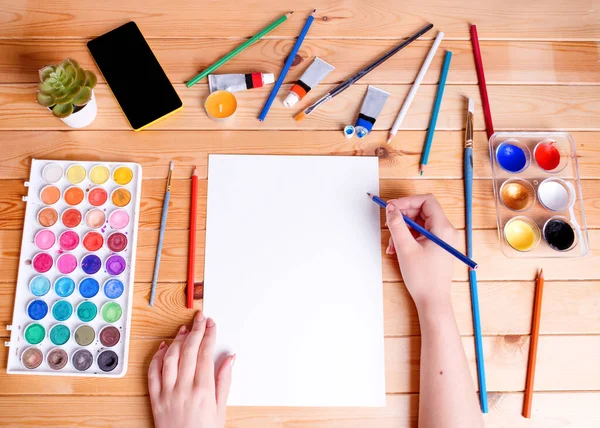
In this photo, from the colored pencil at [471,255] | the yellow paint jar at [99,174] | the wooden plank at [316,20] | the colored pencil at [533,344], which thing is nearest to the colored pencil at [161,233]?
the yellow paint jar at [99,174]

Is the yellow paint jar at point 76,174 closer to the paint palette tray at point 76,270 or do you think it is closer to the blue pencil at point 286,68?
the paint palette tray at point 76,270

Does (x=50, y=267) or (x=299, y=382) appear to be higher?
(x=50, y=267)

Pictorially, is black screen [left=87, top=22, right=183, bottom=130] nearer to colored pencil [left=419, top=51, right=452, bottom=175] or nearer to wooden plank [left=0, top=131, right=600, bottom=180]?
wooden plank [left=0, top=131, right=600, bottom=180]

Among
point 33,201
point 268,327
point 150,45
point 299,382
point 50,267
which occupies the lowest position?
point 299,382

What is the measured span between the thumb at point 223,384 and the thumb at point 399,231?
1.39 ft

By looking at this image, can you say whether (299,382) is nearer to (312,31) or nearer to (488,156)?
(488,156)

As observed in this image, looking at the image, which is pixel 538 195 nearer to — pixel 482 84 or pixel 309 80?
pixel 482 84

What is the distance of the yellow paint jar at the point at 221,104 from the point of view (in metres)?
0.97

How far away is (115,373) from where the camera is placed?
0.88m

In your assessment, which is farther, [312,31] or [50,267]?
[312,31]

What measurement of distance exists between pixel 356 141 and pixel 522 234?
0.42 m

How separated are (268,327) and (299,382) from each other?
13 cm

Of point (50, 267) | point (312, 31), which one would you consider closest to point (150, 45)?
point (312, 31)

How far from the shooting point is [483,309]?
3.07 feet
